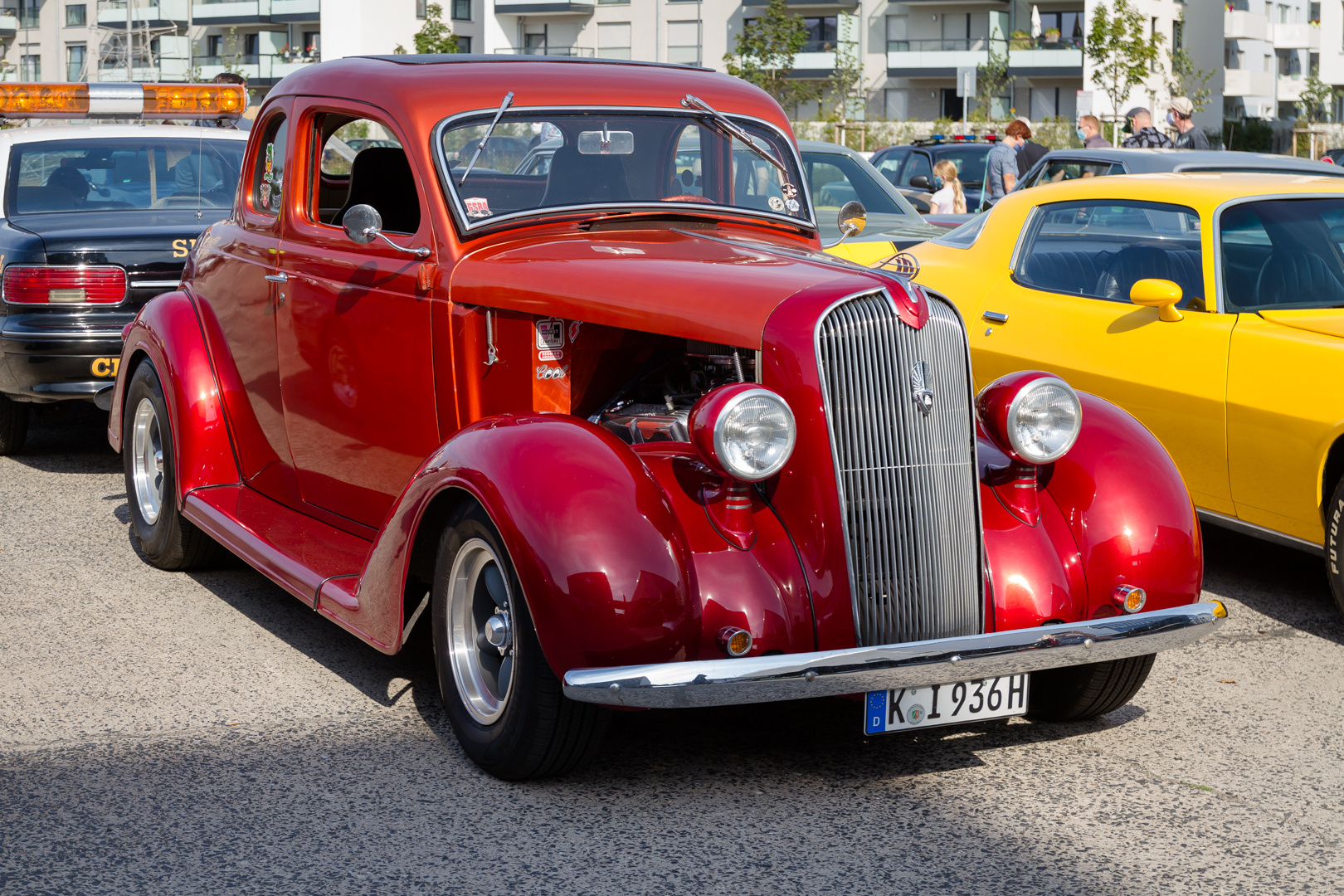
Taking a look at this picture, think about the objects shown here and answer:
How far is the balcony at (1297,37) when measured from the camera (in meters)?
67.4

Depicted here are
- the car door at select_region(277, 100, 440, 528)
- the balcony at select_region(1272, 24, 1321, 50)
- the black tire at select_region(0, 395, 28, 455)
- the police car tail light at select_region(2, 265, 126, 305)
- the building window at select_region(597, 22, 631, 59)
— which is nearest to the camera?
the car door at select_region(277, 100, 440, 528)

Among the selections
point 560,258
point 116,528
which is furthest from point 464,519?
point 116,528

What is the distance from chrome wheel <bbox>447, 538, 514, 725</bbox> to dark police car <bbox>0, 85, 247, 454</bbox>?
372cm

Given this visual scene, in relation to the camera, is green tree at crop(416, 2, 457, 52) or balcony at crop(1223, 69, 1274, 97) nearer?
green tree at crop(416, 2, 457, 52)

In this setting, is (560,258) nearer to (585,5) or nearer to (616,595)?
(616,595)

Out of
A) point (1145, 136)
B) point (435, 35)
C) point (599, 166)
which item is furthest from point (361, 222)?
point (435, 35)

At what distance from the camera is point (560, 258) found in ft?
14.7

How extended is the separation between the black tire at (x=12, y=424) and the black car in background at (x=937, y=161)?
14.0m

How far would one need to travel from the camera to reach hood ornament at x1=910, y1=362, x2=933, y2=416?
383cm

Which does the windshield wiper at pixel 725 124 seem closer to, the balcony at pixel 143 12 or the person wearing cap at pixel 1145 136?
the person wearing cap at pixel 1145 136

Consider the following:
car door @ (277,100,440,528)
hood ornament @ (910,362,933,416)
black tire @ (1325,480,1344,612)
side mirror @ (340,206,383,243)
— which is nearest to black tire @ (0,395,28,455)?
car door @ (277,100,440,528)

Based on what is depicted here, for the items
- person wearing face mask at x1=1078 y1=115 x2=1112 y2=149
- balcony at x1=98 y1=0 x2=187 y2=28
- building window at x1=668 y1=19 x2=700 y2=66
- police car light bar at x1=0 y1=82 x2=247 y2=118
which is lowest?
police car light bar at x1=0 y1=82 x2=247 y2=118

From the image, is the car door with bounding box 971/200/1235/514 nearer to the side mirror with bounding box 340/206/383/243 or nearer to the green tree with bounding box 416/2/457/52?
the side mirror with bounding box 340/206/383/243

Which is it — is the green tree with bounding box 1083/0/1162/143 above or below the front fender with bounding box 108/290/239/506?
above
